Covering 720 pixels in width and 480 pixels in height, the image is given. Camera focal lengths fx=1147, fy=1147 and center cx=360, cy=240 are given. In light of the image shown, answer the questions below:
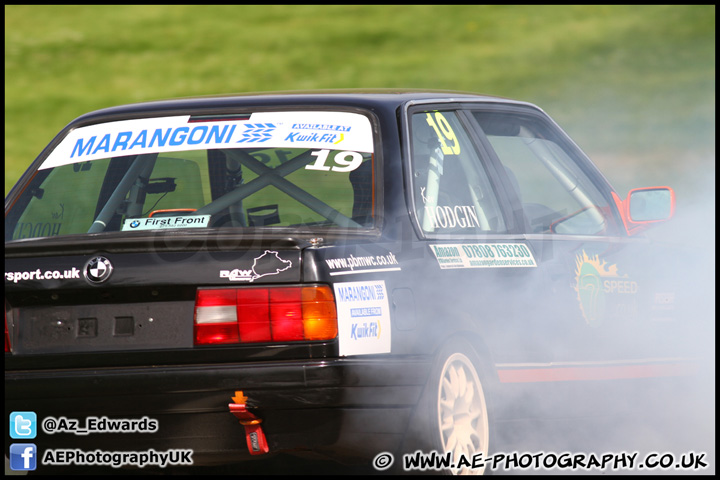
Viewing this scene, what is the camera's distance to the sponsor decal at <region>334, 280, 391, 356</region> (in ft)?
13.5

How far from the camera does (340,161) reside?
15.7ft

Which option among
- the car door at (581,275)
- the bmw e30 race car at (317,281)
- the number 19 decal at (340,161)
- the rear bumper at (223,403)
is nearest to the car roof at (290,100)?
the bmw e30 race car at (317,281)

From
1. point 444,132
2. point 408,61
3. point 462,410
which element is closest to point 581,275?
Result: point 444,132


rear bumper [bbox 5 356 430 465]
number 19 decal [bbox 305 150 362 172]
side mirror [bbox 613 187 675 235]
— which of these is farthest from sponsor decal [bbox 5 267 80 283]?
side mirror [bbox 613 187 675 235]

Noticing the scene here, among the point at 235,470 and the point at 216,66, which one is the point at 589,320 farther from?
the point at 216,66

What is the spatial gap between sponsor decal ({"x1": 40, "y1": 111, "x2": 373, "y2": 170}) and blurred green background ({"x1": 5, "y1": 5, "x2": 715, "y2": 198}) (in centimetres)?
1686

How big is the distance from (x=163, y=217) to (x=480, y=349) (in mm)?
1435

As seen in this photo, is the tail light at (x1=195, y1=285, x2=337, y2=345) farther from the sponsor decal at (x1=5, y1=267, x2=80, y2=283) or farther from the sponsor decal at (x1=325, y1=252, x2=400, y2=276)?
the sponsor decal at (x1=5, y1=267, x2=80, y2=283)

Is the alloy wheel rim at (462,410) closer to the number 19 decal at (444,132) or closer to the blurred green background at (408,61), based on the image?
the number 19 decal at (444,132)

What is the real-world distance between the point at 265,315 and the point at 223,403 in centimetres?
34

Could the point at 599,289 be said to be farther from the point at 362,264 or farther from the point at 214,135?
the point at 214,135

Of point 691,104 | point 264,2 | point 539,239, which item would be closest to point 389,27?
point 264,2

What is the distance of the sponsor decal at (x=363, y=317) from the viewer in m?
4.11

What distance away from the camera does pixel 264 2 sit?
38719 mm
